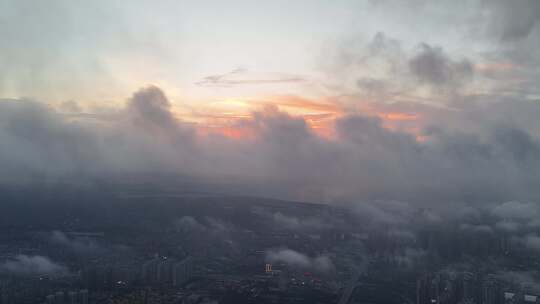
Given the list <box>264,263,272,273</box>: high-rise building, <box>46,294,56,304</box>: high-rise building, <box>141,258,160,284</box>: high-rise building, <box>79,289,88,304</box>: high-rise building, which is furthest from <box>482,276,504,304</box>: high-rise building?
<box>46,294,56,304</box>: high-rise building

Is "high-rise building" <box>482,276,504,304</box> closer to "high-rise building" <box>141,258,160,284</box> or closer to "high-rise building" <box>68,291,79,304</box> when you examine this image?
"high-rise building" <box>141,258,160,284</box>

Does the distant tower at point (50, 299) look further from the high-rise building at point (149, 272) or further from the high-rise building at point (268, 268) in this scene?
the high-rise building at point (268, 268)

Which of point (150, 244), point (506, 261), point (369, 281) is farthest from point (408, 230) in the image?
point (150, 244)

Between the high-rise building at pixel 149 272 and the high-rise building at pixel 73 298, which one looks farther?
the high-rise building at pixel 149 272

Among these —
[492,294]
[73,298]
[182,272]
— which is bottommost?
[73,298]

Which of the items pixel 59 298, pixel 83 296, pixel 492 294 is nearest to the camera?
pixel 59 298

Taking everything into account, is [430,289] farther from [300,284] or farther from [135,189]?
[135,189]

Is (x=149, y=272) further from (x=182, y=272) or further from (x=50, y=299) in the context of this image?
(x=50, y=299)

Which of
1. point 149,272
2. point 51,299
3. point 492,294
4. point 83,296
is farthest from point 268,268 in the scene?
point 492,294

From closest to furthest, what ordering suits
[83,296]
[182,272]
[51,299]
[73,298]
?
1. [51,299]
2. [73,298]
3. [83,296]
4. [182,272]

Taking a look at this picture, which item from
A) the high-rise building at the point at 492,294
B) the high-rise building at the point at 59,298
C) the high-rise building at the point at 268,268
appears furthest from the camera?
the high-rise building at the point at 268,268

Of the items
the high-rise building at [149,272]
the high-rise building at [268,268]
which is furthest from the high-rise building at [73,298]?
the high-rise building at [268,268]
